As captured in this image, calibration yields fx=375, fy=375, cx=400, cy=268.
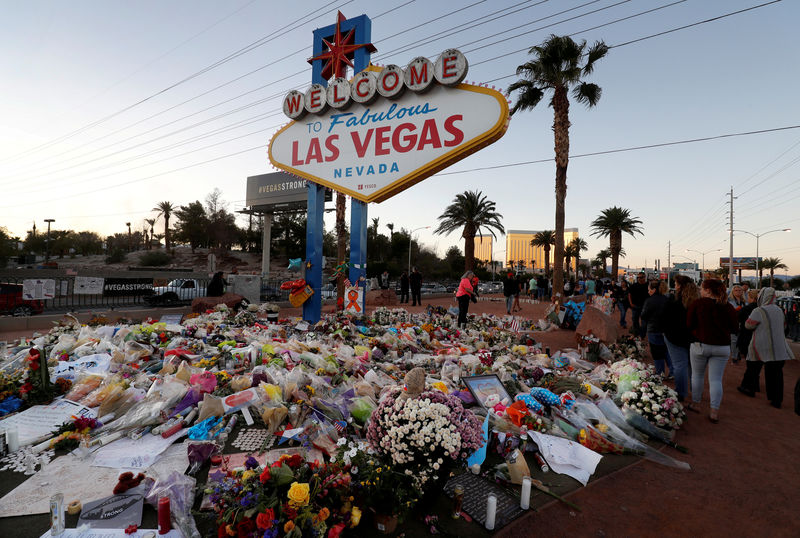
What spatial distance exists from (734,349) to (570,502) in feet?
28.8

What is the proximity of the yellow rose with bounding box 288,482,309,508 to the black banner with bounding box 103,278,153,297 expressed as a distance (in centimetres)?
1647

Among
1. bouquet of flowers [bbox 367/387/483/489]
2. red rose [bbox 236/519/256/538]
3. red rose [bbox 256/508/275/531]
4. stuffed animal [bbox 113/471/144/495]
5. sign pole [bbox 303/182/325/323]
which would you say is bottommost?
stuffed animal [bbox 113/471/144/495]

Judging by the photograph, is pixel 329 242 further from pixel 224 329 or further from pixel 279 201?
pixel 224 329

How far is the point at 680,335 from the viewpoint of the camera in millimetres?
5910

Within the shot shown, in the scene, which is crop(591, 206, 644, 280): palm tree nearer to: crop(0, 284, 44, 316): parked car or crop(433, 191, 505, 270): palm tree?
crop(433, 191, 505, 270): palm tree

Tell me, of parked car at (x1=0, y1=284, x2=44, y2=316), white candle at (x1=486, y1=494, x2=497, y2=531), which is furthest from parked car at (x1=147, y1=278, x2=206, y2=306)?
white candle at (x1=486, y1=494, x2=497, y2=531)

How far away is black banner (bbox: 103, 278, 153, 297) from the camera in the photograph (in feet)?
50.9

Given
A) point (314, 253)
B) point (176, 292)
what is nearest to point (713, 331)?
point (314, 253)

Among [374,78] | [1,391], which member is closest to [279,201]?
[374,78]

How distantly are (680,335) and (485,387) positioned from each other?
3304mm

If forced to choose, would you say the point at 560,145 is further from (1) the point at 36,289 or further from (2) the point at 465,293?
(1) the point at 36,289

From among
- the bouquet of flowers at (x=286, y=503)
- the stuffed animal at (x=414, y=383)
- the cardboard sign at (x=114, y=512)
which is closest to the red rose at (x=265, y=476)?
the bouquet of flowers at (x=286, y=503)

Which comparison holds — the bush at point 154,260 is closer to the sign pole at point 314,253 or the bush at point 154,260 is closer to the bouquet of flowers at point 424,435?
the sign pole at point 314,253

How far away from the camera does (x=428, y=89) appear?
8.86 m
